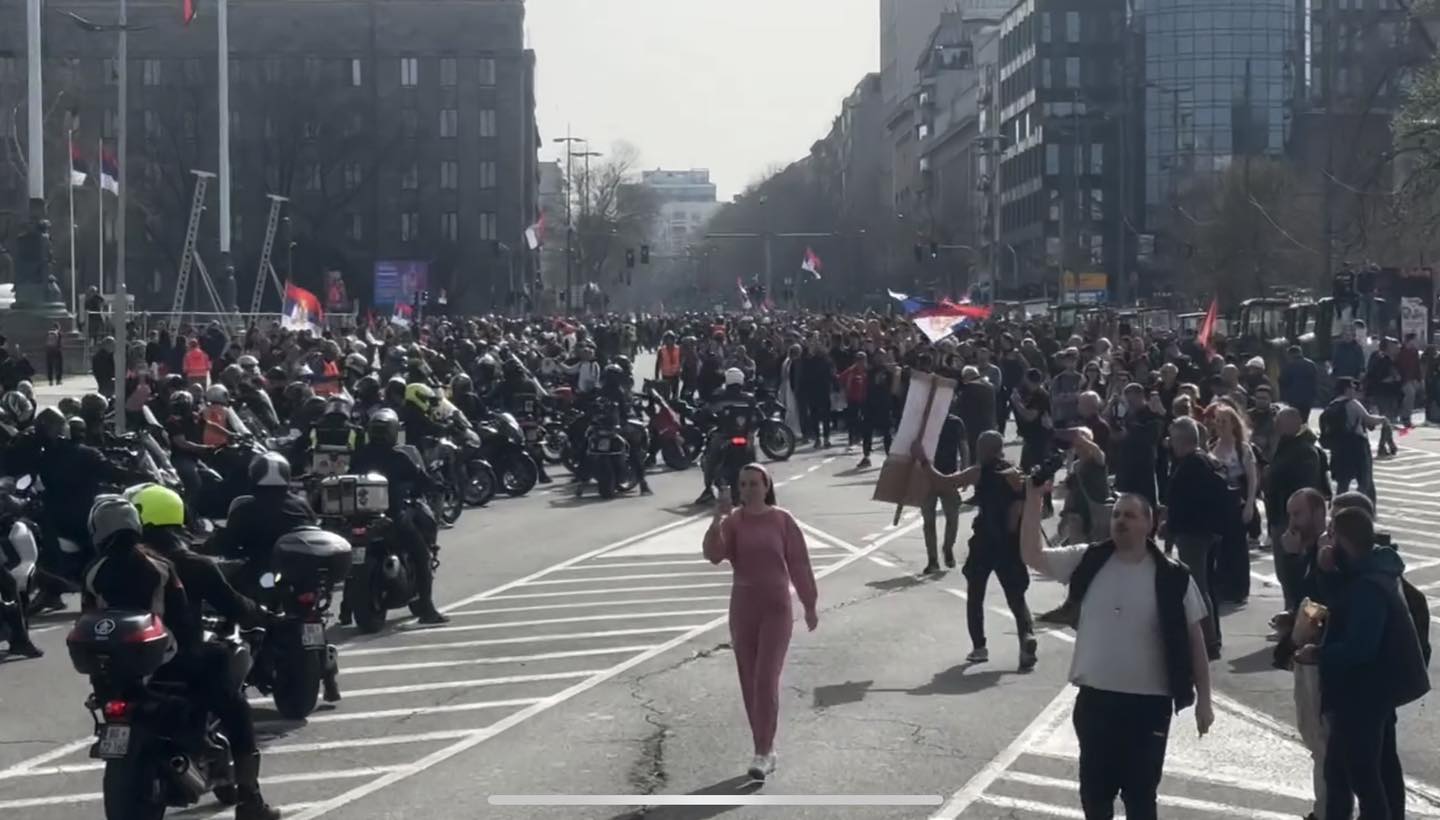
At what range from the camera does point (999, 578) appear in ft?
48.2

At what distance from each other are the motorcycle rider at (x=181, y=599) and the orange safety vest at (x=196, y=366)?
2589 cm

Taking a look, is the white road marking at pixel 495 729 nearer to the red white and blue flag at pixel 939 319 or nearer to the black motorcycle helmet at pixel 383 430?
the black motorcycle helmet at pixel 383 430

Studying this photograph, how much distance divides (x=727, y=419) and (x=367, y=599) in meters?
8.80

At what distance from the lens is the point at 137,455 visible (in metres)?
19.5

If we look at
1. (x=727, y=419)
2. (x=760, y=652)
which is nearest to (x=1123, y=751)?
(x=760, y=652)

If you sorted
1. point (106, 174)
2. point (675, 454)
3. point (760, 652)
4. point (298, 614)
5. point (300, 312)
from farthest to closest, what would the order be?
1. point (106, 174)
2. point (300, 312)
3. point (675, 454)
4. point (298, 614)
5. point (760, 652)

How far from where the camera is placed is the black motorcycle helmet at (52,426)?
1769 centimetres

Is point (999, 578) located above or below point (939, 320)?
below

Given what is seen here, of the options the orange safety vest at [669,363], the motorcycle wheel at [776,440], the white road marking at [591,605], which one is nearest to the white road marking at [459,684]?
the white road marking at [591,605]

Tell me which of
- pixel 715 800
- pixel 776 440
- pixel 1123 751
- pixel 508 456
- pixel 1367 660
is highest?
pixel 1367 660

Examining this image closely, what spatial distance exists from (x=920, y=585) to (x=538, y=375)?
62.5ft

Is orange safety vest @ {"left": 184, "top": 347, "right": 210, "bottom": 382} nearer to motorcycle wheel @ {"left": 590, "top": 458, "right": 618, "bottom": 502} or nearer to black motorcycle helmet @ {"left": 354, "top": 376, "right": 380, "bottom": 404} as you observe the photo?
motorcycle wheel @ {"left": 590, "top": 458, "right": 618, "bottom": 502}

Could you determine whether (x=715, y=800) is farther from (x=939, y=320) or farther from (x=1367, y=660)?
(x=939, y=320)

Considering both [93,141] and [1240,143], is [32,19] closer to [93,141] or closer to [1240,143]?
[93,141]
